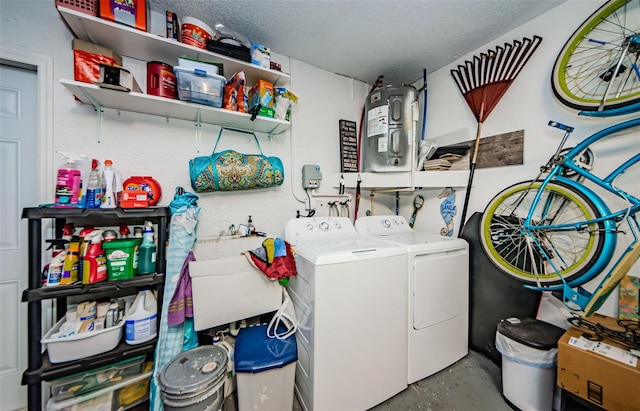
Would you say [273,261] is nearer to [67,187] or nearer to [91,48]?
[67,187]

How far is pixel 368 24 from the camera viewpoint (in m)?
1.73

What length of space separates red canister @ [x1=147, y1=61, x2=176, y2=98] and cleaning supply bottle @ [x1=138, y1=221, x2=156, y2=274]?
0.95 meters

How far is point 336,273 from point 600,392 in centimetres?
139

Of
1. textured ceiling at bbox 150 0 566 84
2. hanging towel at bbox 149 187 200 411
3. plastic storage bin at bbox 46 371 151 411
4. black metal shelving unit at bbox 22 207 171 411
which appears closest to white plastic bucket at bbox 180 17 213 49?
textured ceiling at bbox 150 0 566 84

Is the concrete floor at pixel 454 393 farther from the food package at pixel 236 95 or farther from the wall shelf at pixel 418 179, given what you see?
the food package at pixel 236 95

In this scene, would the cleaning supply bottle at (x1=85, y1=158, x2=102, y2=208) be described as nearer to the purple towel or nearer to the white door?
the white door

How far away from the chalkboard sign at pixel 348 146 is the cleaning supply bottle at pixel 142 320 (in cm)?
200

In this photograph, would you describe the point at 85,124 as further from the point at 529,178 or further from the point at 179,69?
the point at 529,178

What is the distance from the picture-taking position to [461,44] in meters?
1.99

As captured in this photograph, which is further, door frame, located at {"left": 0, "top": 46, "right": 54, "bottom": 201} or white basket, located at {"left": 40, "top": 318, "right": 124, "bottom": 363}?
door frame, located at {"left": 0, "top": 46, "right": 54, "bottom": 201}

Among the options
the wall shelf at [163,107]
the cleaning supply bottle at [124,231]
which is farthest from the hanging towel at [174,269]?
the wall shelf at [163,107]

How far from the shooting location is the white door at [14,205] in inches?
53.1

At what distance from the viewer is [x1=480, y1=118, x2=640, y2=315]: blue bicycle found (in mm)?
1269

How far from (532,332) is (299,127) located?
7.91 feet
